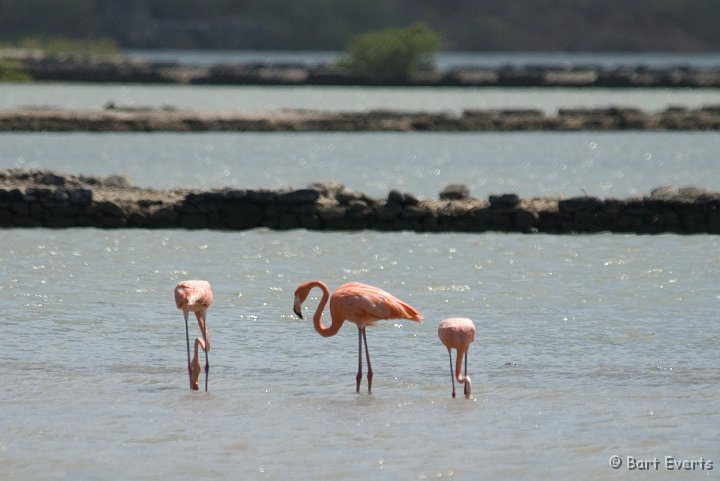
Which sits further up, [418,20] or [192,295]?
[418,20]

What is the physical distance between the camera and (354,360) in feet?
36.5

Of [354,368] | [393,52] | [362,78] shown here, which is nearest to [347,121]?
[393,52]

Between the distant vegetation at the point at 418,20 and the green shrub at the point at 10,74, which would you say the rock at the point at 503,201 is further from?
the distant vegetation at the point at 418,20

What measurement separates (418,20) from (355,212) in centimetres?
12922

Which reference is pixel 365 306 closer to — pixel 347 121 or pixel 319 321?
pixel 319 321

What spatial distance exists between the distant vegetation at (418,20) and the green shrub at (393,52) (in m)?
76.0

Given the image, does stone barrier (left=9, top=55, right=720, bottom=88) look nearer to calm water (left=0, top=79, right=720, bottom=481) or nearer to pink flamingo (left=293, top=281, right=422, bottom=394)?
calm water (left=0, top=79, right=720, bottom=481)

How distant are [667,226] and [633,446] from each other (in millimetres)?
10698

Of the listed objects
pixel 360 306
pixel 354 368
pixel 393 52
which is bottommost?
pixel 354 368

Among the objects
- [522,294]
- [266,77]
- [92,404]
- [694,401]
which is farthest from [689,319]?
[266,77]

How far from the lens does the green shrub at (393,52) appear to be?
216ft

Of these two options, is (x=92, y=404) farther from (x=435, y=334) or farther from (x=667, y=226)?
(x=667, y=226)

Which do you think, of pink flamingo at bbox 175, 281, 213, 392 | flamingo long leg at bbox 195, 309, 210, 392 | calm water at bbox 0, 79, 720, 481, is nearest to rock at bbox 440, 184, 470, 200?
calm water at bbox 0, 79, 720, 481

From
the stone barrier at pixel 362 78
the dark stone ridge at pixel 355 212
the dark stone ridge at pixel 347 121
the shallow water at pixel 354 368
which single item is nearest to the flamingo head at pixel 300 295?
the shallow water at pixel 354 368
